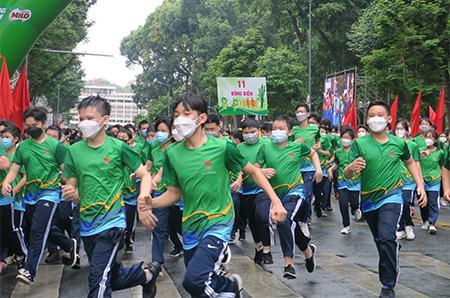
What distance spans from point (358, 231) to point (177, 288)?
5527 mm

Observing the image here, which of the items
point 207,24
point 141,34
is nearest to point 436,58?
point 207,24

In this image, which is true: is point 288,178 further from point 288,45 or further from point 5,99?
point 288,45

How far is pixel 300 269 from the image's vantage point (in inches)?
328

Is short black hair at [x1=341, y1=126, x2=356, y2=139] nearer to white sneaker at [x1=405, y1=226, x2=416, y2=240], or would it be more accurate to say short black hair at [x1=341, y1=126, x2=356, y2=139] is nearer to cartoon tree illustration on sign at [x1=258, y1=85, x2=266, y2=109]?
white sneaker at [x1=405, y1=226, x2=416, y2=240]

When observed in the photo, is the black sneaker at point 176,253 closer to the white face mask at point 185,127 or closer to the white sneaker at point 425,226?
the white face mask at point 185,127

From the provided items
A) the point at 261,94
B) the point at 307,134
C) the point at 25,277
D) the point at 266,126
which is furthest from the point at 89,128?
the point at 261,94

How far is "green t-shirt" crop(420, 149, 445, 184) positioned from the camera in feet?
39.2

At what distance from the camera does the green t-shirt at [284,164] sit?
8.06 meters

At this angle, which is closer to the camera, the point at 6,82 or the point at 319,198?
the point at 6,82

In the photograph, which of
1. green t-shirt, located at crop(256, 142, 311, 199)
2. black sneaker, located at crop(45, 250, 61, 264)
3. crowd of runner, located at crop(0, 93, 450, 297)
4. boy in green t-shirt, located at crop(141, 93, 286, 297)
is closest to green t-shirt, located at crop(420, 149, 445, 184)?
crowd of runner, located at crop(0, 93, 450, 297)

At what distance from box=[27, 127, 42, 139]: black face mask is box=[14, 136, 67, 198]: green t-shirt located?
0.26 feet

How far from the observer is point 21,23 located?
42.8ft

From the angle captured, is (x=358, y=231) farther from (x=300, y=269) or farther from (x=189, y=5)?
(x=189, y=5)

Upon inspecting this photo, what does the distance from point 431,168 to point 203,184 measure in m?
7.83
